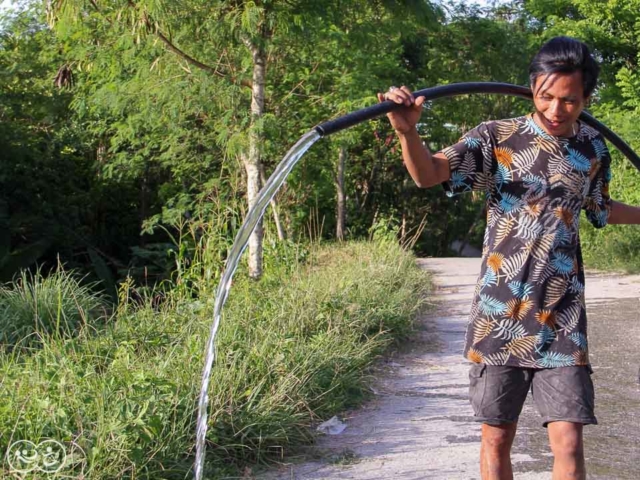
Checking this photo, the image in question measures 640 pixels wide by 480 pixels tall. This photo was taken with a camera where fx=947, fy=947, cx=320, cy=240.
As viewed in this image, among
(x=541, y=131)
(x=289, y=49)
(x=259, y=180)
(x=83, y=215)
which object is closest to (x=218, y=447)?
(x=541, y=131)

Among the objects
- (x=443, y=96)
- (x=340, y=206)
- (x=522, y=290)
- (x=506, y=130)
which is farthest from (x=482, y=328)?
(x=340, y=206)

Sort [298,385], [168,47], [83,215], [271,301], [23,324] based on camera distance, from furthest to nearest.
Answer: [83,215] < [168,47] < [23,324] < [271,301] < [298,385]

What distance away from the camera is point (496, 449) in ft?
11.0

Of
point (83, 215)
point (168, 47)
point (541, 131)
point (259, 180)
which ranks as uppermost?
point (168, 47)

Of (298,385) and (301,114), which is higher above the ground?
(301,114)

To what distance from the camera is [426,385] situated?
6246 millimetres

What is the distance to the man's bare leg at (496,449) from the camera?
3338 mm

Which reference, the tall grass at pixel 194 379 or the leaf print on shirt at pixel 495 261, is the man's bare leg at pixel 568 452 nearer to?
the leaf print on shirt at pixel 495 261

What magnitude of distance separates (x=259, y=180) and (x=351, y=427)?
14.6ft

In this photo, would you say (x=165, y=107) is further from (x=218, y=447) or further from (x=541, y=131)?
(x=541, y=131)

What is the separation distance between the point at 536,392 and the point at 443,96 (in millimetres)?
1179

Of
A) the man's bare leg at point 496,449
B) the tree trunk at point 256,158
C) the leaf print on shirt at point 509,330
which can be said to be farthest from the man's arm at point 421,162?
the tree trunk at point 256,158

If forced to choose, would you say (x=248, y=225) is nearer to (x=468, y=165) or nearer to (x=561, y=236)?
(x=468, y=165)

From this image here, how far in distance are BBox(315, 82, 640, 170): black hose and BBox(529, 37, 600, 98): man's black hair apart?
39cm
